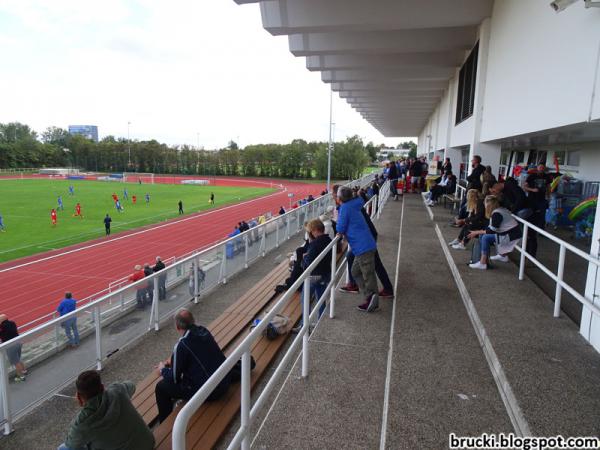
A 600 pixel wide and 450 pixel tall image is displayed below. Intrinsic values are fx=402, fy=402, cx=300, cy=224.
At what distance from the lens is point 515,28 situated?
7.68m

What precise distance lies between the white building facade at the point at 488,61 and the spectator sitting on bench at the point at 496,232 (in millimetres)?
1358

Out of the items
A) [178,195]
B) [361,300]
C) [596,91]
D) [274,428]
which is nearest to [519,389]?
[274,428]

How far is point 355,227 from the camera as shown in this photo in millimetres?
4730

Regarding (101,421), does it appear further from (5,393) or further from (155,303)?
(155,303)

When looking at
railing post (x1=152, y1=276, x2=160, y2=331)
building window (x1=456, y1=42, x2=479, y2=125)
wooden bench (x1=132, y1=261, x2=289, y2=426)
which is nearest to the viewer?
wooden bench (x1=132, y1=261, x2=289, y2=426)

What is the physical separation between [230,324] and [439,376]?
3649 mm

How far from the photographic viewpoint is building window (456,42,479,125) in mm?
12594

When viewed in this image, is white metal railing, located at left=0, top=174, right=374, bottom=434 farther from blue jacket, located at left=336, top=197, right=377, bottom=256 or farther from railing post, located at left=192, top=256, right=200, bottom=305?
blue jacket, located at left=336, top=197, right=377, bottom=256

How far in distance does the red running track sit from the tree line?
50822 mm

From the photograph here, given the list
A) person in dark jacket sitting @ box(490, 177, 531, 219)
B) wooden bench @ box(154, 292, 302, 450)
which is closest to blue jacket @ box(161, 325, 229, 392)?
wooden bench @ box(154, 292, 302, 450)

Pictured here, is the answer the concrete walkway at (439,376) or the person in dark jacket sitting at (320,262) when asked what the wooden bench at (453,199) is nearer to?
the concrete walkway at (439,376)

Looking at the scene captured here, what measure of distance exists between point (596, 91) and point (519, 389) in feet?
10.6

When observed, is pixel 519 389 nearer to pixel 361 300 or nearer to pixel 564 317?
pixel 564 317

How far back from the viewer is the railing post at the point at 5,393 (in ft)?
14.7
